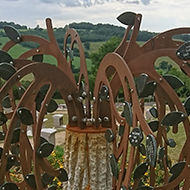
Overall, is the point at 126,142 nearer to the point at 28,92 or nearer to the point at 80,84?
the point at 28,92

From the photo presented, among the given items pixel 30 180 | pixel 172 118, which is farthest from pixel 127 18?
pixel 30 180

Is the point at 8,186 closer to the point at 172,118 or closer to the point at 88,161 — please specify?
the point at 88,161

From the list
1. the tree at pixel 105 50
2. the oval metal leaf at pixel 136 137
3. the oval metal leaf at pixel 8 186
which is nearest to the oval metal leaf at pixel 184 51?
the oval metal leaf at pixel 136 137

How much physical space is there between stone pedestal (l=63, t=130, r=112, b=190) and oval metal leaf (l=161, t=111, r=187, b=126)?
772 millimetres

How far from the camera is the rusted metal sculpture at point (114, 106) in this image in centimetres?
161

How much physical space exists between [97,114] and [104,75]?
0.39m

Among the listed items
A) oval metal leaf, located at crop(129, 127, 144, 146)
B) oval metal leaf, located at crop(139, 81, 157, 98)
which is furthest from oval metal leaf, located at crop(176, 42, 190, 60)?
oval metal leaf, located at crop(129, 127, 144, 146)

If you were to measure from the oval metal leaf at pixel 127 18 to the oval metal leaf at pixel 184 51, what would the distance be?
50cm

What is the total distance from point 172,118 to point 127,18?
0.86 metres

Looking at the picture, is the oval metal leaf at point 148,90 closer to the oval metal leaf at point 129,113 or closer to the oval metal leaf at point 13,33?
the oval metal leaf at point 129,113

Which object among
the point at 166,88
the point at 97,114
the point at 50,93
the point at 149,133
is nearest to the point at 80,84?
the point at 97,114

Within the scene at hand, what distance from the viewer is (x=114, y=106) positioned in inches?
79.5

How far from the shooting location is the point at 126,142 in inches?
67.6

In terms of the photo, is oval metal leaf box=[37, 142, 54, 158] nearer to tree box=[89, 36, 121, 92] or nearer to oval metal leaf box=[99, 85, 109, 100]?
oval metal leaf box=[99, 85, 109, 100]
